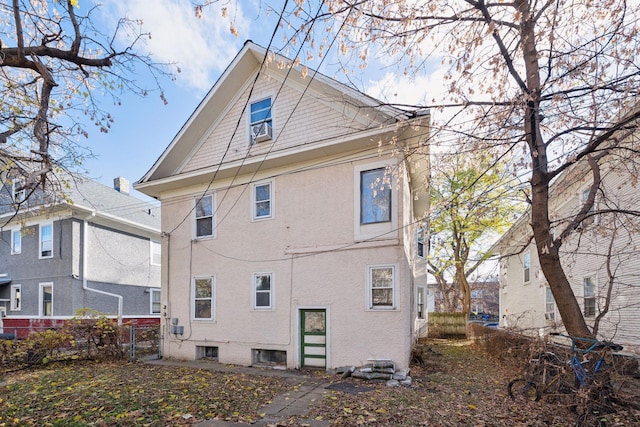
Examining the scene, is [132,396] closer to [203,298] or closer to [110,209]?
[203,298]

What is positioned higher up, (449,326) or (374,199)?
(374,199)

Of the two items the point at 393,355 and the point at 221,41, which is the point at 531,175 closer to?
the point at 393,355

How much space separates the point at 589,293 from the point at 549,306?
11.8 ft

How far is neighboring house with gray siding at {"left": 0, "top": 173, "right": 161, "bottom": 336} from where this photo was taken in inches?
629

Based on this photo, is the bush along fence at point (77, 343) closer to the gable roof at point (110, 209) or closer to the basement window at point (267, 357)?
the basement window at point (267, 357)

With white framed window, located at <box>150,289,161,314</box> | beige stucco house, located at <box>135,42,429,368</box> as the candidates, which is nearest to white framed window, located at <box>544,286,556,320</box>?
beige stucco house, located at <box>135,42,429,368</box>

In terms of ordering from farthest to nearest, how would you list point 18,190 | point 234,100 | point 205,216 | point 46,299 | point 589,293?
1. point 46,299
2. point 589,293
3. point 205,216
4. point 234,100
5. point 18,190

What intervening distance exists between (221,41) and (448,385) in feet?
27.7

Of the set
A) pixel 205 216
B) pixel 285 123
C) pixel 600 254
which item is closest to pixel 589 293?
pixel 600 254

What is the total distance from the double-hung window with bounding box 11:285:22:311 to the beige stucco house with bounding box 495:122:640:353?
2085 centimetres

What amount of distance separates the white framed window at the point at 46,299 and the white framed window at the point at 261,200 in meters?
11.9

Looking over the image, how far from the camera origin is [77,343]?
37.4 ft

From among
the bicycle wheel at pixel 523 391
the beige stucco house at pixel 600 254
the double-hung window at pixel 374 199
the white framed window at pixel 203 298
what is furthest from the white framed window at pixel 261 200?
the bicycle wheel at pixel 523 391

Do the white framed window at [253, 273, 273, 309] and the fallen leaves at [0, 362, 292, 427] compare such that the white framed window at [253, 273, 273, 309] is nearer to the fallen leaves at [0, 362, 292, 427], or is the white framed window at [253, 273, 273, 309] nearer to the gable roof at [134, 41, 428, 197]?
the fallen leaves at [0, 362, 292, 427]
